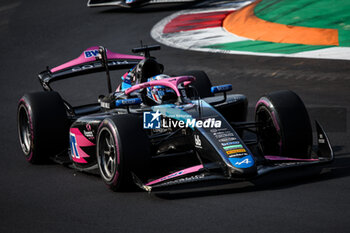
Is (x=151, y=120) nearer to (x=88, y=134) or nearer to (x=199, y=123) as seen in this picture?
(x=199, y=123)

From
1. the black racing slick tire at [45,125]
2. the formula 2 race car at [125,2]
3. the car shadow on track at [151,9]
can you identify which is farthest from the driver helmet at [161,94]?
the car shadow on track at [151,9]

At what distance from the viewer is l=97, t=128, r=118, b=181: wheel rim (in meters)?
7.43

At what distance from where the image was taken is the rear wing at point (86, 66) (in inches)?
384

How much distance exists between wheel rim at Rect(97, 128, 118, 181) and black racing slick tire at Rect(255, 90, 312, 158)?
1932mm

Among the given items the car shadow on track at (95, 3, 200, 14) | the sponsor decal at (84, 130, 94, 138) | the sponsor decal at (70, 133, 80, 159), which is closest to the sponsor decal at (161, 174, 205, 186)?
the sponsor decal at (84, 130, 94, 138)

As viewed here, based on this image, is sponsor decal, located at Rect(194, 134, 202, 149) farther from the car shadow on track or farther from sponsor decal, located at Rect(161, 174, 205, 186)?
the car shadow on track

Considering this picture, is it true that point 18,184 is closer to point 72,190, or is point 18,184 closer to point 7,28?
point 72,190

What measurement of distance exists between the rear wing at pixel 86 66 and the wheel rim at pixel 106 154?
2462mm

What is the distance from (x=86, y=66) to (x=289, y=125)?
378cm

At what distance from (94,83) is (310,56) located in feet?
15.6

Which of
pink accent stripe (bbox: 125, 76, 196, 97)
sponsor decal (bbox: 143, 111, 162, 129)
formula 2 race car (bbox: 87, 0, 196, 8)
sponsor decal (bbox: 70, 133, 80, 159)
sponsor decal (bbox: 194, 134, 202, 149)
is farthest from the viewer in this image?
formula 2 race car (bbox: 87, 0, 196, 8)

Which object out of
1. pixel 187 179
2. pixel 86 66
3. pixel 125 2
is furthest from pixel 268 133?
pixel 125 2

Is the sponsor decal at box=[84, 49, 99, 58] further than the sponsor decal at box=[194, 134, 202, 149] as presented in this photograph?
Yes

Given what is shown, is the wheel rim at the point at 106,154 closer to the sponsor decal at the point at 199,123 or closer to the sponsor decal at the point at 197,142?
the sponsor decal at the point at 199,123
